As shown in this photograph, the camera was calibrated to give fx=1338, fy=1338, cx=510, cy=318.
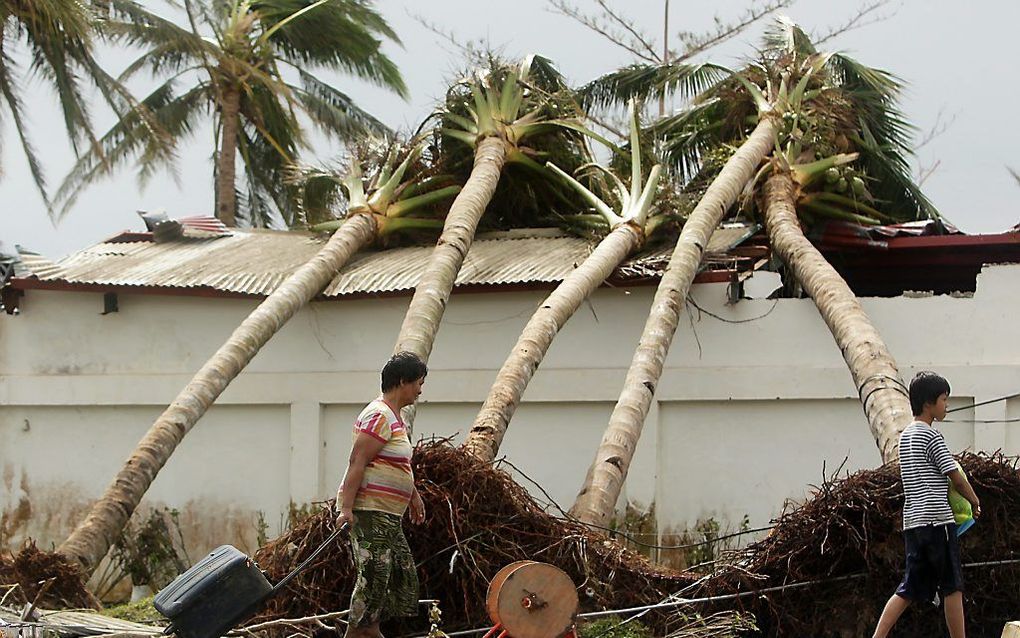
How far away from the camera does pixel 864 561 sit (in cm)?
856

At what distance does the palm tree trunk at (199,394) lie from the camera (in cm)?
1091

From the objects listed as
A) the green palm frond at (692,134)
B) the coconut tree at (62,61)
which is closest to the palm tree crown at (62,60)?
the coconut tree at (62,61)

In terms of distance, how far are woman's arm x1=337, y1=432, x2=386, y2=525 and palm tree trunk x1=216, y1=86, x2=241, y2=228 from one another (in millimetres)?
21262

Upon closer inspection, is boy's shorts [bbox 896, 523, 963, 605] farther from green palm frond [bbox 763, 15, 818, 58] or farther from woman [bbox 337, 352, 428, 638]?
green palm frond [bbox 763, 15, 818, 58]

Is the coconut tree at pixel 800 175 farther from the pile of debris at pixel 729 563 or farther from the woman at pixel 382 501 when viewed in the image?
the woman at pixel 382 501

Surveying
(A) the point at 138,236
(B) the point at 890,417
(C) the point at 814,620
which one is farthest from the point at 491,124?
(C) the point at 814,620

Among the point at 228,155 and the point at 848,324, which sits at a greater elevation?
the point at 228,155

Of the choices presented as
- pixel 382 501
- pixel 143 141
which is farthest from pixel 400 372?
pixel 143 141

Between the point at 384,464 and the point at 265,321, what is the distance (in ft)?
21.1

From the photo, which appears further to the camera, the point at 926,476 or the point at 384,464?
the point at 926,476

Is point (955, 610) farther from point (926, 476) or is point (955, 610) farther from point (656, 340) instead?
point (656, 340)

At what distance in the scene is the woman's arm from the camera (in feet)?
23.5

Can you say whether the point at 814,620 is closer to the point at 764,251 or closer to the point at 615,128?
the point at 764,251

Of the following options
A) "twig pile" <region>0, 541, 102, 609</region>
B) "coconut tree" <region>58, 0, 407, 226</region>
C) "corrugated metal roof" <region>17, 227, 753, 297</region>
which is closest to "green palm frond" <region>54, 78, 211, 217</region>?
"coconut tree" <region>58, 0, 407, 226</region>
